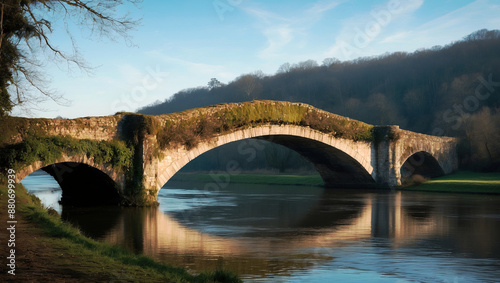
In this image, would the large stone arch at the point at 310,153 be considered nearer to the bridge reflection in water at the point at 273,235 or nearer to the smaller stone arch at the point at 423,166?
the bridge reflection in water at the point at 273,235

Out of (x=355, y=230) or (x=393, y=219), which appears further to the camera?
(x=393, y=219)

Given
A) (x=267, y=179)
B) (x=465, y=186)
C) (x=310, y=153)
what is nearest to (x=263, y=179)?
(x=267, y=179)

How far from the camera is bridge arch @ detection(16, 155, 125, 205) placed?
21469 mm

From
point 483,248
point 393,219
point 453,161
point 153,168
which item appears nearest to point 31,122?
point 153,168

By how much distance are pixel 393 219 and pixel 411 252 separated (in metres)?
7.70

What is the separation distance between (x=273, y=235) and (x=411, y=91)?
70.6 meters

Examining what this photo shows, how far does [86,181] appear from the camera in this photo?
2378 centimetres

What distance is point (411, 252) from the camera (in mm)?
12039

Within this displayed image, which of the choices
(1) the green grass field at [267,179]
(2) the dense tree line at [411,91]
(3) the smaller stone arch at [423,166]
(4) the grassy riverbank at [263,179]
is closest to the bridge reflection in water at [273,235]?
(3) the smaller stone arch at [423,166]

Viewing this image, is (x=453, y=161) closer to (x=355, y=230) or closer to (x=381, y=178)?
(x=381, y=178)

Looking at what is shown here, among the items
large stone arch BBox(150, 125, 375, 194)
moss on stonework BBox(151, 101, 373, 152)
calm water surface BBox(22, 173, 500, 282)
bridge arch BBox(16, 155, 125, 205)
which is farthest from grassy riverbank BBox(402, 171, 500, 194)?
bridge arch BBox(16, 155, 125, 205)

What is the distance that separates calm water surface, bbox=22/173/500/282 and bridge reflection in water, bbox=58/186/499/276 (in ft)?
0.07

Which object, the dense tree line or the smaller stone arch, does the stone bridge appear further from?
the dense tree line

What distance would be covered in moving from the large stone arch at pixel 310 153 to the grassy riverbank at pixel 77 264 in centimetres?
1246
